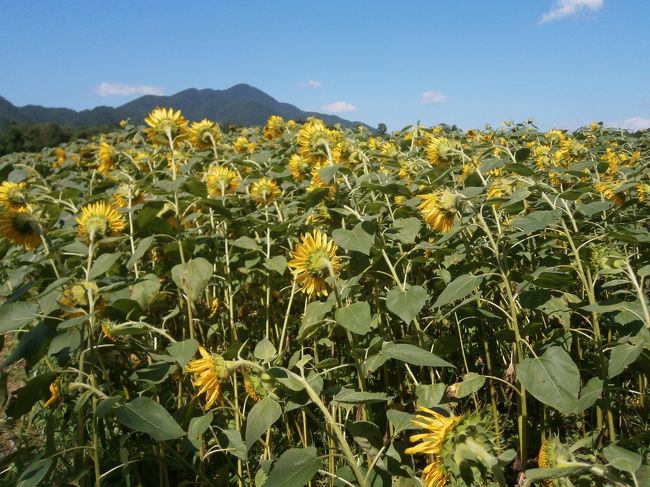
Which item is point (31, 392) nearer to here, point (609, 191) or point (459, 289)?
point (459, 289)

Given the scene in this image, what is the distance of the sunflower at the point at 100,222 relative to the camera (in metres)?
1.79

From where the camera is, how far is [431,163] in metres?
2.60

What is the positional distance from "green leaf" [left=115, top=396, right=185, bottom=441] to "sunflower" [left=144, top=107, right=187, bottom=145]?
1.53 meters

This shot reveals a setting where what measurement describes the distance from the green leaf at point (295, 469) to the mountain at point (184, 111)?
10235 mm

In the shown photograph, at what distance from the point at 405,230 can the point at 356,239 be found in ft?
0.82

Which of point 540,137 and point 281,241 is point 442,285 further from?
point 540,137

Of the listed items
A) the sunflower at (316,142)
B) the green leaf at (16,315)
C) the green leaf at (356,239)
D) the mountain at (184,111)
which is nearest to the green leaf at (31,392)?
the green leaf at (16,315)

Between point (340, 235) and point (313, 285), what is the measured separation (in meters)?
0.22

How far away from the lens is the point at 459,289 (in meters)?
1.40

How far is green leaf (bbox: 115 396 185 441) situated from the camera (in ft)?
3.74

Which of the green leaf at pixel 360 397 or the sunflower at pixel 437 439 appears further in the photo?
the green leaf at pixel 360 397

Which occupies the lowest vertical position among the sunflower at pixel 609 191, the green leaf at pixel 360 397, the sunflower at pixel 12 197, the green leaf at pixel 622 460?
the green leaf at pixel 360 397

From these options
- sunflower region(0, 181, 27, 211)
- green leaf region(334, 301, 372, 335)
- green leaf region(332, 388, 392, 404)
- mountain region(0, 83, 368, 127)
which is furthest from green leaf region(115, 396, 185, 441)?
mountain region(0, 83, 368, 127)

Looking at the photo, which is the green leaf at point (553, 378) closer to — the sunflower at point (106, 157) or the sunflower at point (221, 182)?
the sunflower at point (221, 182)
